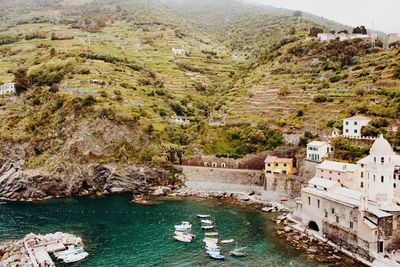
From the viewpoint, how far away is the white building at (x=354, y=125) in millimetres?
66250

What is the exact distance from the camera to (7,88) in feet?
337

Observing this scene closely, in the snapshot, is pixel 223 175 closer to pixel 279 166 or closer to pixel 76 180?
pixel 279 166

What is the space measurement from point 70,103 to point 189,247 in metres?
50.3

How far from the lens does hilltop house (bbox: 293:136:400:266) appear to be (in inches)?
1745

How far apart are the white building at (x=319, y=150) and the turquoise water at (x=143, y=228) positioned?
40.8 feet

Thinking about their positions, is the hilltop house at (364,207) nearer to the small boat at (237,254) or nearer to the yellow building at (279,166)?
the small boat at (237,254)

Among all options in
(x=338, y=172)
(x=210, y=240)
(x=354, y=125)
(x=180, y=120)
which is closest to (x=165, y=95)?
(x=180, y=120)

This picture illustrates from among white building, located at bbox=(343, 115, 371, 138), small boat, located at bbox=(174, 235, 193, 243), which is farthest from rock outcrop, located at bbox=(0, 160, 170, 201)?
white building, located at bbox=(343, 115, 371, 138)

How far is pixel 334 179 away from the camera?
5659 cm

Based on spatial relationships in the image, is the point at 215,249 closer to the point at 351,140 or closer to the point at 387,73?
the point at 351,140

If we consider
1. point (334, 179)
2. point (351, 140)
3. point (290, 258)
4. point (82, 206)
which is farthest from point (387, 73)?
point (82, 206)

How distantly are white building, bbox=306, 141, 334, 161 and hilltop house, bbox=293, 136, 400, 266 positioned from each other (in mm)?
8901

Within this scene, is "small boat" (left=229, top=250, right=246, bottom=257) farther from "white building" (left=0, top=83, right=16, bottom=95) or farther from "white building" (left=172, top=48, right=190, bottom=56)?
"white building" (left=172, top=48, right=190, bottom=56)

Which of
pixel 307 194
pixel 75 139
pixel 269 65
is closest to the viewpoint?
pixel 307 194
